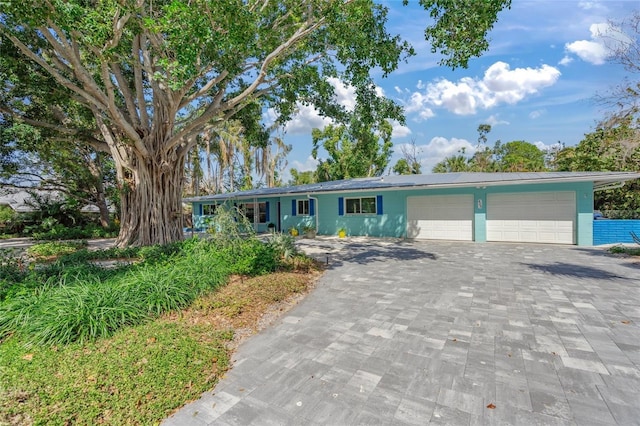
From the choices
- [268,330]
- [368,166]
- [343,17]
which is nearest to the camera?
[268,330]

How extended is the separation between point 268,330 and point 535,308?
3701 mm

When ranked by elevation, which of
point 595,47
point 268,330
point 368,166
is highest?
point 595,47

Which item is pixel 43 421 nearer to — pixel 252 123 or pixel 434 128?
pixel 252 123

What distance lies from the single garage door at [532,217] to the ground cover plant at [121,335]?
864 cm

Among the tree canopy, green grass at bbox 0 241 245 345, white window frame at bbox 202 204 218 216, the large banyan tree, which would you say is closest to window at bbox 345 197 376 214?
the large banyan tree

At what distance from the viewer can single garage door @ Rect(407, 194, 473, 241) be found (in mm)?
11047

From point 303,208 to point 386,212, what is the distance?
179 inches

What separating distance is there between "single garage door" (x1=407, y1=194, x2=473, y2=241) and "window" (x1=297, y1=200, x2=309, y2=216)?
5.22 meters

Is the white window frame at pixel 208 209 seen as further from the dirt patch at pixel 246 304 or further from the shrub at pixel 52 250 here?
the dirt patch at pixel 246 304

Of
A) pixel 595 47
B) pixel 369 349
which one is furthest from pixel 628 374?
pixel 595 47

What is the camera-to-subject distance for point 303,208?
1512 cm

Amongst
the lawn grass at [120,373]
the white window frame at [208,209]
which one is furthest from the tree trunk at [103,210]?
the lawn grass at [120,373]

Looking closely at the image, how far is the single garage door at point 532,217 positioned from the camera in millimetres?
9625

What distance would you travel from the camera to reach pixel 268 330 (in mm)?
3584
